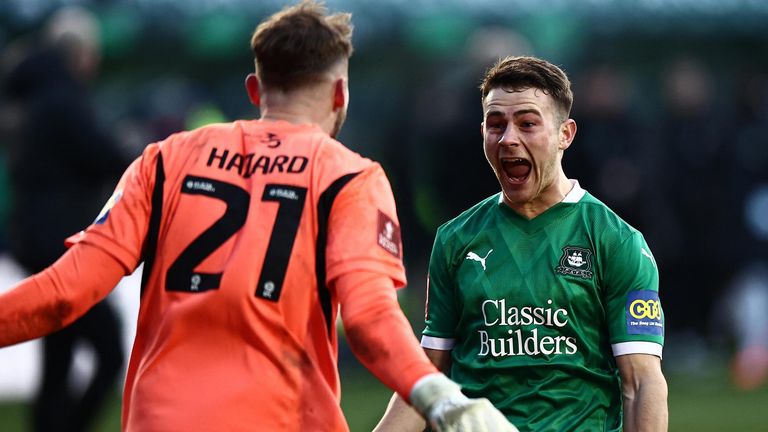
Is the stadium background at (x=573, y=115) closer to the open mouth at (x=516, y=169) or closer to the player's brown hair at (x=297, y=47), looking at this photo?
the open mouth at (x=516, y=169)

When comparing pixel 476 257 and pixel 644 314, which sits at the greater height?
pixel 476 257

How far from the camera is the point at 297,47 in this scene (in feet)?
14.9

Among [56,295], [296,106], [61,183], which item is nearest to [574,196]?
[296,106]

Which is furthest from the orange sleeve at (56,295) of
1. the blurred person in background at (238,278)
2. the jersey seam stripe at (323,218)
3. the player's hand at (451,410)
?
the player's hand at (451,410)

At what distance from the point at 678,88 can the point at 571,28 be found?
2.68 m

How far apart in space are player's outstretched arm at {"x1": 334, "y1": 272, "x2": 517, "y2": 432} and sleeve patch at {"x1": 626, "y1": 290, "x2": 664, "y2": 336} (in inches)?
45.2

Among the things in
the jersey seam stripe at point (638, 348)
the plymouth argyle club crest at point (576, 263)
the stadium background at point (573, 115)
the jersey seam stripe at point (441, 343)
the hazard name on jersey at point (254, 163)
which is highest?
the stadium background at point (573, 115)

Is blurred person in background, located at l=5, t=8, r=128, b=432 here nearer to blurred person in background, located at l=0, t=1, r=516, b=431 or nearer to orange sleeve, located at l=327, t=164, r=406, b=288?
blurred person in background, located at l=0, t=1, r=516, b=431

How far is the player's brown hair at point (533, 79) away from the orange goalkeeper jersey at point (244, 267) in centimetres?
103

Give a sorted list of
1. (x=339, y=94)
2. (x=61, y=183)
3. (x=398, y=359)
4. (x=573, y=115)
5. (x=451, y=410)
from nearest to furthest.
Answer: (x=451, y=410), (x=398, y=359), (x=339, y=94), (x=61, y=183), (x=573, y=115)

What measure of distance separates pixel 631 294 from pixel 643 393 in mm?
372

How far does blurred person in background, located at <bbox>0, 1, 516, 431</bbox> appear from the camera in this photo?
4.21 m

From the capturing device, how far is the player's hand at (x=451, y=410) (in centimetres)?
384

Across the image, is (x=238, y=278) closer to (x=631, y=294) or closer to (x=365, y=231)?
(x=365, y=231)
